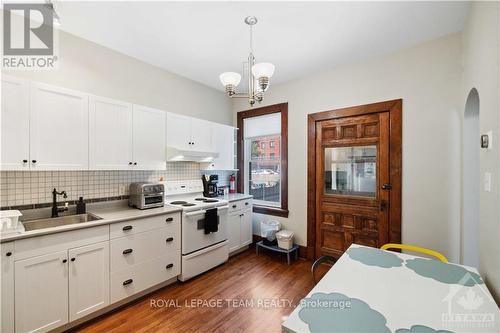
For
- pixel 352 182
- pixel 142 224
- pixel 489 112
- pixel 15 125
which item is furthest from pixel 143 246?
pixel 489 112

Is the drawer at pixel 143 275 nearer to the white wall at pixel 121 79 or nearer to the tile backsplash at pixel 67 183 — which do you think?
the tile backsplash at pixel 67 183

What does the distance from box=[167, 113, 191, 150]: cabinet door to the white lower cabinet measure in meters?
1.18

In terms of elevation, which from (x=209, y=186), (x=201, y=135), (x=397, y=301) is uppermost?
(x=201, y=135)

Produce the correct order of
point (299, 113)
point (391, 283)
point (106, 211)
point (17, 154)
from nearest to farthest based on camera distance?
point (391, 283)
point (17, 154)
point (106, 211)
point (299, 113)

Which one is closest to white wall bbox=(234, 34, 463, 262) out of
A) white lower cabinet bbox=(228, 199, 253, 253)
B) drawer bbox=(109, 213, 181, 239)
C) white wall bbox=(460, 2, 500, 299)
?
white wall bbox=(460, 2, 500, 299)

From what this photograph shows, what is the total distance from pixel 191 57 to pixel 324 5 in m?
1.71

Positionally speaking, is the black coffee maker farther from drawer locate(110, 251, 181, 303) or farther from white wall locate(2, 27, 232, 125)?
drawer locate(110, 251, 181, 303)

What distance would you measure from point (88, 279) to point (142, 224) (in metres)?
0.63

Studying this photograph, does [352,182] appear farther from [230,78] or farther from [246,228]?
[230,78]

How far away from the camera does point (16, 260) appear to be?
5.36ft

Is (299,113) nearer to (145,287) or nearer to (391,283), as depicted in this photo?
(391,283)

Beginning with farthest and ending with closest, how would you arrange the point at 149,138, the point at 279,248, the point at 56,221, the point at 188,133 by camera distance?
the point at 279,248 < the point at 188,133 < the point at 149,138 < the point at 56,221

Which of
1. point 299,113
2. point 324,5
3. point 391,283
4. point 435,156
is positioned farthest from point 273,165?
point 391,283

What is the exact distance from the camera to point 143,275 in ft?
7.79
